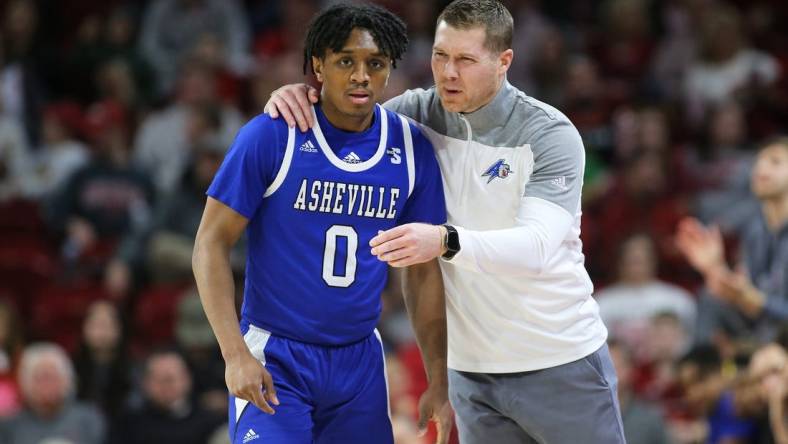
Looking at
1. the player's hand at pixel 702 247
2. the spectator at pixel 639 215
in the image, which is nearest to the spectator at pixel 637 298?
the spectator at pixel 639 215

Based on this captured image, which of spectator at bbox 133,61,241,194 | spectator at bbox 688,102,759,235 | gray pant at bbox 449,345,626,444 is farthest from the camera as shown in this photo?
spectator at bbox 133,61,241,194

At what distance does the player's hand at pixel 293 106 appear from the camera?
4945 millimetres

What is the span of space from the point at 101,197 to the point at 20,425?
9.74ft

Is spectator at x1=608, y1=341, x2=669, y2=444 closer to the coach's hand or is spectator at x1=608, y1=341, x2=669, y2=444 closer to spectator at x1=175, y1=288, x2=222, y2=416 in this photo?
spectator at x1=175, y1=288, x2=222, y2=416

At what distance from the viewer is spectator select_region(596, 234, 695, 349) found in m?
9.86

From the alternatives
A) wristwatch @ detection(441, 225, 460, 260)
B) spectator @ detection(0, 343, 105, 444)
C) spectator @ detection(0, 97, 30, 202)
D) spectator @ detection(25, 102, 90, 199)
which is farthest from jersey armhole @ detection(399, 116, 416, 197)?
spectator @ detection(0, 97, 30, 202)

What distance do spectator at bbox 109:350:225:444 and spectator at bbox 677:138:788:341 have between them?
12.0ft

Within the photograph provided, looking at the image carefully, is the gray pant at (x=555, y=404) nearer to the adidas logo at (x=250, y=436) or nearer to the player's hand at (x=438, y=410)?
the player's hand at (x=438, y=410)

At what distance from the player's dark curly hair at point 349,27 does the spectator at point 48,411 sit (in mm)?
5163

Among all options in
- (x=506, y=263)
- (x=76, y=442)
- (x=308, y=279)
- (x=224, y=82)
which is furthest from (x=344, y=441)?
(x=224, y=82)

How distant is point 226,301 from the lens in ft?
15.8

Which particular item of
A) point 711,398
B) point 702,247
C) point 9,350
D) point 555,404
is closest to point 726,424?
point 711,398

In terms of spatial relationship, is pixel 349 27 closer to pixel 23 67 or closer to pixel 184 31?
pixel 23 67

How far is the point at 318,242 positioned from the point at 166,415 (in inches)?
194
